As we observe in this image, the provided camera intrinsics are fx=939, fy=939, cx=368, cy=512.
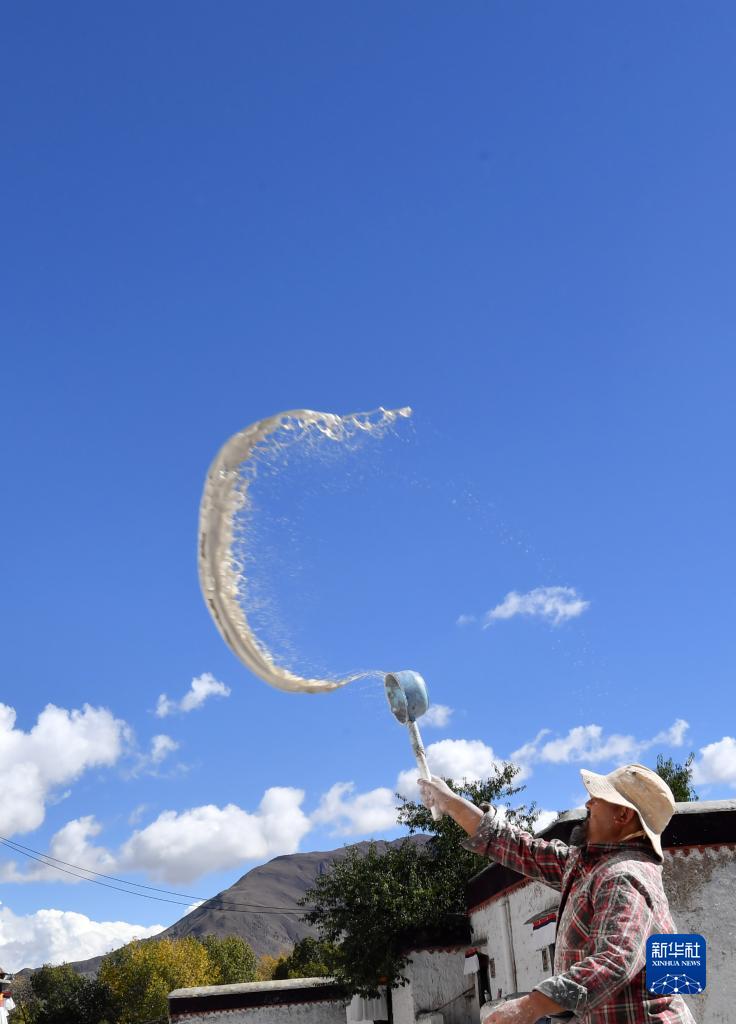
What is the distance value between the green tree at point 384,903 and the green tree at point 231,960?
50.1 meters

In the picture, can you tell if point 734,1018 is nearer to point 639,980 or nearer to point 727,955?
point 727,955

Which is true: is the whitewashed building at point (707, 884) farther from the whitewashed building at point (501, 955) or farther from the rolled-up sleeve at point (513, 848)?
the rolled-up sleeve at point (513, 848)

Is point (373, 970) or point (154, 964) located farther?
point (154, 964)

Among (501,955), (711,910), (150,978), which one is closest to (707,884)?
(711,910)

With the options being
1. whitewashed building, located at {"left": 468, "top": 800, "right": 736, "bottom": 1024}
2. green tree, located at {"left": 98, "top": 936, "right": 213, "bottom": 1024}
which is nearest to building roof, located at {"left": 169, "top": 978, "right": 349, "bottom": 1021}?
whitewashed building, located at {"left": 468, "top": 800, "right": 736, "bottom": 1024}

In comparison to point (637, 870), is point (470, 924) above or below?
above

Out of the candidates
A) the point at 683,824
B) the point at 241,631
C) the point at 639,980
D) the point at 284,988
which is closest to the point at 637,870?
the point at 639,980

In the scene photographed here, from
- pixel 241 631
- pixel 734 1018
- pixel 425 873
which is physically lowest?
pixel 734 1018

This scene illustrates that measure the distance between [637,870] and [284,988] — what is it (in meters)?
23.7

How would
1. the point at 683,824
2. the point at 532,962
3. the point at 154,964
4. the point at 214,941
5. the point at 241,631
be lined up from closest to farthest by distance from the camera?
the point at 241,631, the point at 683,824, the point at 532,962, the point at 154,964, the point at 214,941

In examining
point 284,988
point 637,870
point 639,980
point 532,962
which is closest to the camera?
point 639,980

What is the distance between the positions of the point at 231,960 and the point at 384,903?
2446 inches

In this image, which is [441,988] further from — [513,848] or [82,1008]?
[82,1008]

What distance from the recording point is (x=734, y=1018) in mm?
10805
